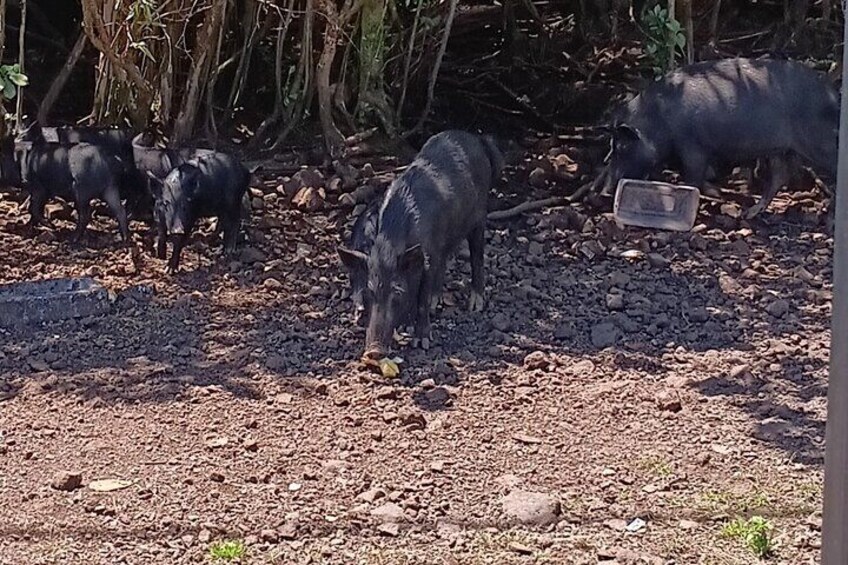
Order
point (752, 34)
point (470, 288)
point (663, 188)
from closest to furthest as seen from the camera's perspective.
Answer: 1. point (470, 288)
2. point (663, 188)
3. point (752, 34)

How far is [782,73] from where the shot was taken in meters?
8.71

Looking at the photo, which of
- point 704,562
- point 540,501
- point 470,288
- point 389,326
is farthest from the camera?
point 470,288

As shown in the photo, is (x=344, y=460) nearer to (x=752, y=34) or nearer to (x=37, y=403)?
(x=37, y=403)

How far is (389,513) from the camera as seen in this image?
4656mm

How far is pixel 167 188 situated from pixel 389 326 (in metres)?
2.05

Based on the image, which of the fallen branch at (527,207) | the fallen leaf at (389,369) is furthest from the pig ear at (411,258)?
the fallen branch at (527,207)

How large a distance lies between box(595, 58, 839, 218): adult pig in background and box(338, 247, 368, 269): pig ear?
8.72 ft

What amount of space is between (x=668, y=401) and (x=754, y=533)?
4.17 ft

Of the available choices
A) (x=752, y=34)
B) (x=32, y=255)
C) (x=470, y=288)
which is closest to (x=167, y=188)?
(x=32, y=255)

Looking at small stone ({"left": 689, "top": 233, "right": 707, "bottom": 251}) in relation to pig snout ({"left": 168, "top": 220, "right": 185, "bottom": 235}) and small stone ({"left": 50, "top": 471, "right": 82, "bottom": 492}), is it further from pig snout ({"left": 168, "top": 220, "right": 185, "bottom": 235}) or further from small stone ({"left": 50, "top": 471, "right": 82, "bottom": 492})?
small stone ({"left": 50, "top": 471, "right": 82, "bottom": 492})

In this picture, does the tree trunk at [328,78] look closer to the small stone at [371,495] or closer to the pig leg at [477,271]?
the pig leg at [477,271]

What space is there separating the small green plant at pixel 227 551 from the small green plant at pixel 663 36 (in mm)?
5575

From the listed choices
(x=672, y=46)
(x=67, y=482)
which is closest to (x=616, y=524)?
(x=67, y=482)

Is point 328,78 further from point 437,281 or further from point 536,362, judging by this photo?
point 536,362
